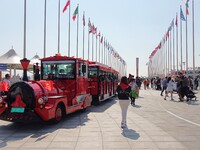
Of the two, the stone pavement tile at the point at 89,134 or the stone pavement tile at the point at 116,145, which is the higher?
the stone pavement tile at the point at 89,134

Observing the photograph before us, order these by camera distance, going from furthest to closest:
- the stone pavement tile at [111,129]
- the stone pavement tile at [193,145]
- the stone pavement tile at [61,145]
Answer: the stone pavement tile at [111,129] → the stone pavement tile at [61,145] → the stone pavement tile at [193,145]

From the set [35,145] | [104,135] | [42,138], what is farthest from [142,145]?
[42,138]

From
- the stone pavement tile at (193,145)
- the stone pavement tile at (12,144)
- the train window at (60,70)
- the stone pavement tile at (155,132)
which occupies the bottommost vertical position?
the stone pavement tile at (12,144)

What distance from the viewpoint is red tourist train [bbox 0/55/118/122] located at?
10.4m

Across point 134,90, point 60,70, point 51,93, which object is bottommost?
point 134,90

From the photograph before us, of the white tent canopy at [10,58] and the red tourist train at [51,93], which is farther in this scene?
the white tent canopy at [10,58]

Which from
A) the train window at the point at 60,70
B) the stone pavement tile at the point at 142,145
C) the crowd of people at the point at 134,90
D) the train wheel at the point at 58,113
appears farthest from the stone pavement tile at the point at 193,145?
the train window at the point at 60,70

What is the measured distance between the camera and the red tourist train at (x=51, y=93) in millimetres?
10417

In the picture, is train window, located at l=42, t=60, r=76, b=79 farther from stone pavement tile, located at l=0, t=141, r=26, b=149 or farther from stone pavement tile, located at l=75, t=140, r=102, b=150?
stone pavement tile, located at l=75, t=140, r=102, b=150

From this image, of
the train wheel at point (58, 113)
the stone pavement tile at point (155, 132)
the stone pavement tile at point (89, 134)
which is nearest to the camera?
the stone pavement tile at point (89, 134)

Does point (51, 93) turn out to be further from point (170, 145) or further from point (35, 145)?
point (170, 145)

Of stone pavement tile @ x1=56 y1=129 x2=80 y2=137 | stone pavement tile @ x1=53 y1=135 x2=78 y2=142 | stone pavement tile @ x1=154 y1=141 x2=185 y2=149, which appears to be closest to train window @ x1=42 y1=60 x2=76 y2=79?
stone pavement tile @ x1=56 y1=129 x2=80 y2=137

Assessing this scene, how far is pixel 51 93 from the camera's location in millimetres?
11578

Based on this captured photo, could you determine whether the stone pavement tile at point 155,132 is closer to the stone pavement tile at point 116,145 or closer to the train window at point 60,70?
the stone pavement tile at point 116,145
